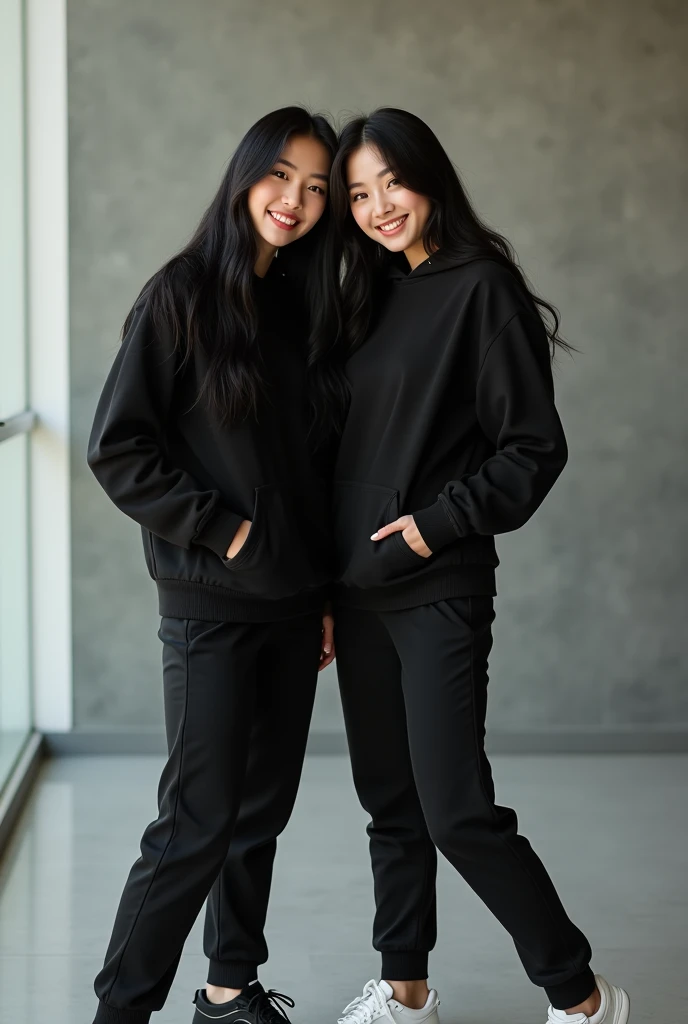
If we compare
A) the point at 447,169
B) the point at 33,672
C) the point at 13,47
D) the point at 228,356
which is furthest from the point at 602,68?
the point at 33,672

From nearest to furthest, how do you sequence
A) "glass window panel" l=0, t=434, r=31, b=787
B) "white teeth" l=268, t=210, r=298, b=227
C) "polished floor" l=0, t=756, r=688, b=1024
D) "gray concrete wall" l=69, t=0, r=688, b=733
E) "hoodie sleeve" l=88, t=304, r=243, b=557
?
"hoodie sleeve" l=88, t=304, r=243, b=557 < "white teeth" l=268, t=210, r=298, b=227 < "polished floor" l=0, t=756, r=688, b=1024 < "glass window panel" l=0, t=434, r=31, b=787 < "gray concrete wall" l=69, t=0, r=688, b=733

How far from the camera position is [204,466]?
194 centimetres

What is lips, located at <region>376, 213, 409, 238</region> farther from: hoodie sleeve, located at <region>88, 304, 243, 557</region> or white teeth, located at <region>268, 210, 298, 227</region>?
hoodie sleeve, located at <region>88, 304, 243, 557</region>

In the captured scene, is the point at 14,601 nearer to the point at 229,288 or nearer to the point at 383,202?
the point at 229,288

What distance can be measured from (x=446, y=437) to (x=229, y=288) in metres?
0.44

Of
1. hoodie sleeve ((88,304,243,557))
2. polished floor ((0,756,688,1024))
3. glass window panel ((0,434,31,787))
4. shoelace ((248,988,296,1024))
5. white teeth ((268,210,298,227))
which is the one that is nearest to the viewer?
hoodie sleeve ((88,304,243,557))

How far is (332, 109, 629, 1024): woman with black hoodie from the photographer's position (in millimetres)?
1905

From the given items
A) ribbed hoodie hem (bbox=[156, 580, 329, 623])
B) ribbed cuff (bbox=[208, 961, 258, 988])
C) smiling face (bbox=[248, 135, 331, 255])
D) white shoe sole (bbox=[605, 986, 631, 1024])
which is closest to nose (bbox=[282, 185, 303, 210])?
smiling face (bbox=[248, 135, 331, 255])

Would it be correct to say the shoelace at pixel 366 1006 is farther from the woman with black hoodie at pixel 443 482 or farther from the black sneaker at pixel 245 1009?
the woman with black hoodie at pixel 443 482

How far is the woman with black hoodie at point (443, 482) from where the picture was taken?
6.25 feet

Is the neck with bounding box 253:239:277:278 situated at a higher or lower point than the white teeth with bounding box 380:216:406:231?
lower

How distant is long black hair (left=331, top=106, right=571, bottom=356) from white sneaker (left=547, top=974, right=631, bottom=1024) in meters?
1.13

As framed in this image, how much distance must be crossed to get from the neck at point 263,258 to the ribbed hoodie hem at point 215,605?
21.9 inches

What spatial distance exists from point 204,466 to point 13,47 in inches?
88.6
